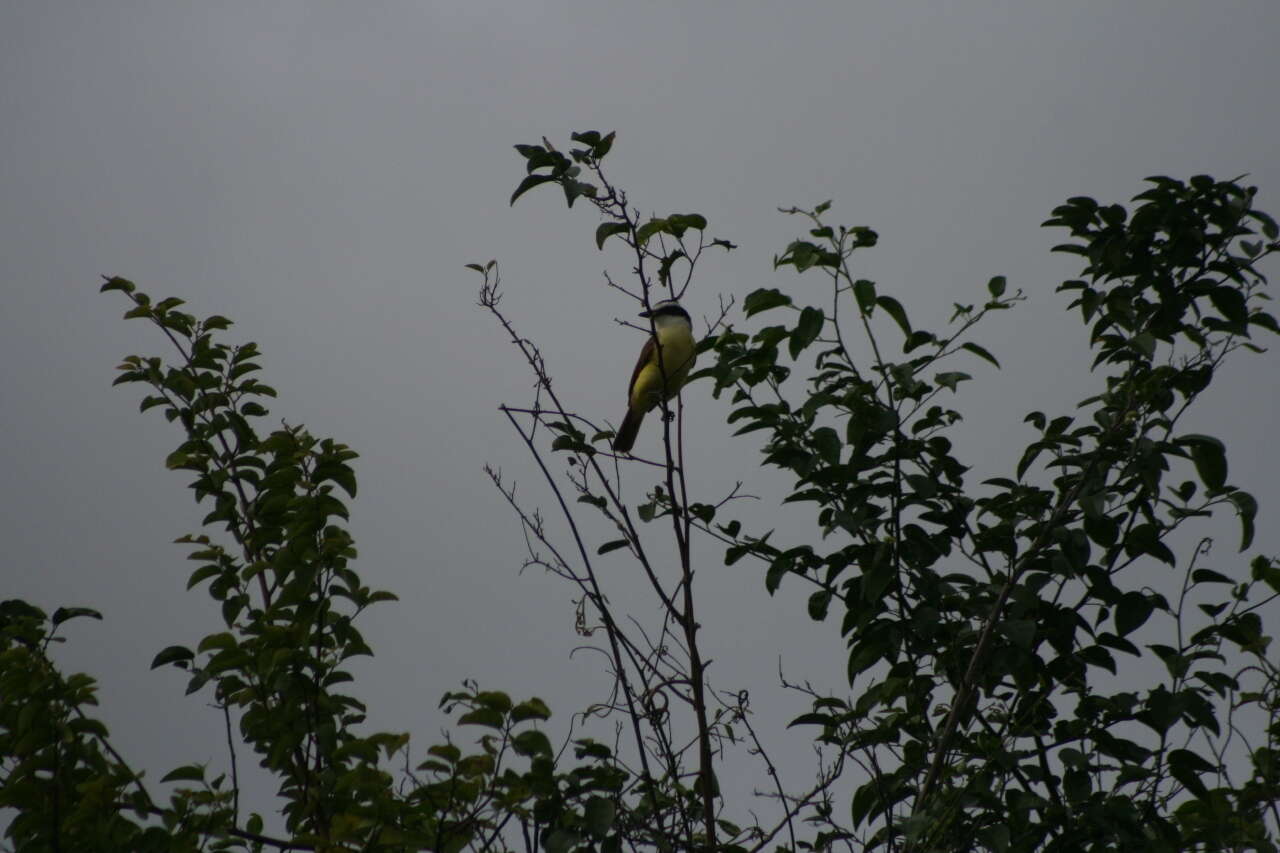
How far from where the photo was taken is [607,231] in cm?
346

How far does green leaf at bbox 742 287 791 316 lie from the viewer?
142 inches

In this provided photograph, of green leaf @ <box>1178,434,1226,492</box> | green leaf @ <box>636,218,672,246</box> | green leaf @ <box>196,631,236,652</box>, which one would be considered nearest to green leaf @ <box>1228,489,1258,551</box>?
green leaf @ <box>1178,434,1226,492</box>

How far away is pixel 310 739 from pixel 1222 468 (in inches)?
103

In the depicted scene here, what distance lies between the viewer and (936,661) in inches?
140

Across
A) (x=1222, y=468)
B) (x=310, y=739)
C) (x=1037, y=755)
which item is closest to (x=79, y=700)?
(x=310, y=739)

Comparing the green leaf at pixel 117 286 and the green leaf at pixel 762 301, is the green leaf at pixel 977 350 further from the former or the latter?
the green leaf at pixel 117 286

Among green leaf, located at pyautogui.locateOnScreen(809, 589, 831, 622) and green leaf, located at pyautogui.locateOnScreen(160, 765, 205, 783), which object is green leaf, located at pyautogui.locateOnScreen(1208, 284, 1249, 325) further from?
green leaf, located at pyautogui.locateOnScreen(160, 765, 205, 783)

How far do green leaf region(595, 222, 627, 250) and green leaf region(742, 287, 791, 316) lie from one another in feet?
1.38

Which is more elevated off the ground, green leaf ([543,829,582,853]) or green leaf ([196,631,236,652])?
green leaf ([196,631,236,652])

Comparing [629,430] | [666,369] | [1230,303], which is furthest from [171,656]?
[629,430]

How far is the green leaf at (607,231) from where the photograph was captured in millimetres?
3436

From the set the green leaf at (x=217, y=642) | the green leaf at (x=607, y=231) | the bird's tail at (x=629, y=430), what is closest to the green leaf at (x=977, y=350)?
the green leaf at (x=607, y=231)

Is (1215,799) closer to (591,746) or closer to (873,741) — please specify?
(873,741)

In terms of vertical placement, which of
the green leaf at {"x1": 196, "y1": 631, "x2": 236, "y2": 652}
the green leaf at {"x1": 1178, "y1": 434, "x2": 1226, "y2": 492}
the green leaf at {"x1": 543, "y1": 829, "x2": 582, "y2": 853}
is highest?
the green leaf at {"x1": 1178, "y1": 434, "x2": 1226, "y2": 492}
